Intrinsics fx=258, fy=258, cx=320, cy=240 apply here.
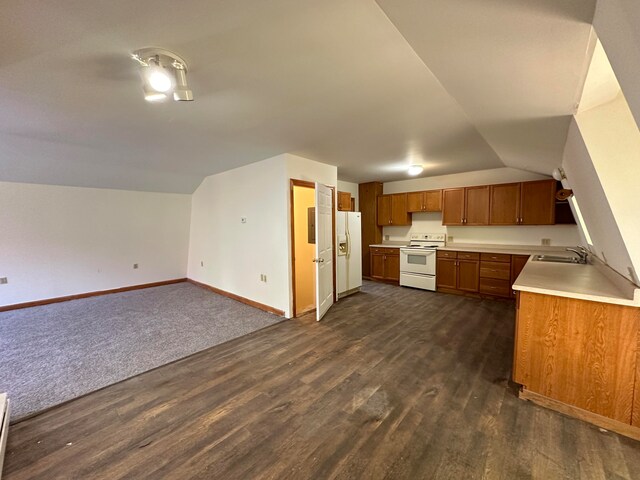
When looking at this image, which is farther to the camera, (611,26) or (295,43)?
(295,43)

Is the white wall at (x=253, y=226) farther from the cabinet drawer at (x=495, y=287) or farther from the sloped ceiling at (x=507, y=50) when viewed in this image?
the cabinet drawer at (x=495, y=287)

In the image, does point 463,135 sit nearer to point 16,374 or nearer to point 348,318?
point 348,318

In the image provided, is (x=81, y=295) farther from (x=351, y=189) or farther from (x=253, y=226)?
(x=351, y=189)

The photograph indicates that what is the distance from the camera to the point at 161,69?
1.60 meters

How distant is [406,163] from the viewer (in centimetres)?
449

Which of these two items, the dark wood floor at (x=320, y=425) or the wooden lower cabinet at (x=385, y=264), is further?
the wooden lower cabinet at (x=385, y=264)

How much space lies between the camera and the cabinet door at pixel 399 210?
232 inches

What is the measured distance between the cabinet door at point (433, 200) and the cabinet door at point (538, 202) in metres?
1.36

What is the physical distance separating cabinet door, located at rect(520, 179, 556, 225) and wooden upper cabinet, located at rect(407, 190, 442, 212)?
1.39 metres

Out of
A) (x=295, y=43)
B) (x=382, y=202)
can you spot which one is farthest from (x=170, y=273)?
(x=295, y=43)

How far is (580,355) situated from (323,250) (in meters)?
2.88

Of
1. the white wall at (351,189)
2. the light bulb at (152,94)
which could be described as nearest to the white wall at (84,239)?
the white wall at (351,189)

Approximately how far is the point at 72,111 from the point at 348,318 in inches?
152

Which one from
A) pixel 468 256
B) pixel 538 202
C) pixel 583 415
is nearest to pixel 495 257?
pixel 468 256
